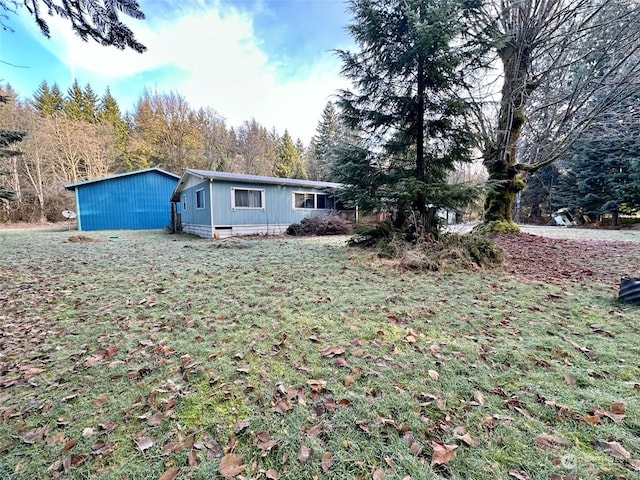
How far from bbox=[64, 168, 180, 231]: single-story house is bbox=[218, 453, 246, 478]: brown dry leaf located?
60.4ft

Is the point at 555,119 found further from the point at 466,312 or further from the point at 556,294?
the point at 466,312

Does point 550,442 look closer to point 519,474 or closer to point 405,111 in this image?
point 519,474

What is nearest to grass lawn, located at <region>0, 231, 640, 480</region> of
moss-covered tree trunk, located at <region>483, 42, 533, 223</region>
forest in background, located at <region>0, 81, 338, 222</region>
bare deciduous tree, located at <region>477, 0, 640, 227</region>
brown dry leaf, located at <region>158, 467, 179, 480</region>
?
brown dry leaf, located at <region>158, 467, 179, 480</region>

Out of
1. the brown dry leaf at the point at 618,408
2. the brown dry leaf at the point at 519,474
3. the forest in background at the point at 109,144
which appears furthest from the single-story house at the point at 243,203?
the brown dry leaf at the point at 519,474

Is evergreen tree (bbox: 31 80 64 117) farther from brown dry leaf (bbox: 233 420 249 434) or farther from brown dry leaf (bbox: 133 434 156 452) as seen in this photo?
brown dry leaf (bbox: 233 420 249 434)

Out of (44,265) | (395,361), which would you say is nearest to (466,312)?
(395,361)

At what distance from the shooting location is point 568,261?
6.01m

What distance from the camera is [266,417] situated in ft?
5.68

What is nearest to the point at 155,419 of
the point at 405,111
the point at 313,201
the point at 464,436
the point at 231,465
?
the point at 231,465

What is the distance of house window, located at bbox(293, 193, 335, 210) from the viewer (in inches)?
561

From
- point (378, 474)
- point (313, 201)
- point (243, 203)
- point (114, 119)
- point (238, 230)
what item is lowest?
point (378, 474)

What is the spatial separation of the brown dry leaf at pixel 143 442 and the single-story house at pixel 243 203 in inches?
383

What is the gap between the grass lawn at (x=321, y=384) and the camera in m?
1.43

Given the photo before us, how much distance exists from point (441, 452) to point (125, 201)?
66.6ft
